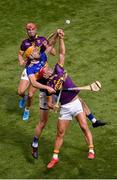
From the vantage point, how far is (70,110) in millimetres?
9438

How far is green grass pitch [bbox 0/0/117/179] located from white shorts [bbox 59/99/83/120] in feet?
3.99

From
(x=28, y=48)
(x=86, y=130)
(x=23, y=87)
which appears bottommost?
(x=23, y=87)

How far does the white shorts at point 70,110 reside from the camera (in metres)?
9.45

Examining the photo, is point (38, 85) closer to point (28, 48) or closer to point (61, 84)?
point (61, 84)

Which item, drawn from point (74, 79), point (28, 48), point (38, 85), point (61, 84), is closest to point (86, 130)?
point (61, 84)

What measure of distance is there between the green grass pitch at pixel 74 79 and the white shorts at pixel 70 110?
3.99 ft

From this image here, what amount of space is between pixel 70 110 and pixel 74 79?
4466 mm

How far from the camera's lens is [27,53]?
12117 mm

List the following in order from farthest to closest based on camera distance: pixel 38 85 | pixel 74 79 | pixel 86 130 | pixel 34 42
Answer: pixel 74 79 → pixel 34 42 → pixel 86 130 → pixel 38 85

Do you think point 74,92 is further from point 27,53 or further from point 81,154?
point 27,53

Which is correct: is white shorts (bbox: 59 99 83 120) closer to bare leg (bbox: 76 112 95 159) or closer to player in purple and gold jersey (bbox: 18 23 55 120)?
bare leg (bbox: 76 112 95 159)

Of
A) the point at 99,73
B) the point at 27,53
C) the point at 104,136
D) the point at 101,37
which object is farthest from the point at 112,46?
the point at 104,136

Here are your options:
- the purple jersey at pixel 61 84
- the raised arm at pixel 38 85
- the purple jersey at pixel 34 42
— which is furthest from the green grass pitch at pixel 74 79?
the raised arm at pixel 38 85

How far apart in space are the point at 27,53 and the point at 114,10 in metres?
6.89
